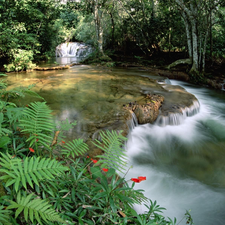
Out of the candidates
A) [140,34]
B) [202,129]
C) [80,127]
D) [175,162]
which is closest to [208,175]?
[175,162]

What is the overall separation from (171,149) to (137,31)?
Result: 14.3 m

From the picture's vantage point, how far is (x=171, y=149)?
491cm

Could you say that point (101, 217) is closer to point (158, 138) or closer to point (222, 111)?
point (158, 138)

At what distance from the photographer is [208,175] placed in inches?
160

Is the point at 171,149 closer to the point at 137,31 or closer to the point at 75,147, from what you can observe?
→ the point at 75,147

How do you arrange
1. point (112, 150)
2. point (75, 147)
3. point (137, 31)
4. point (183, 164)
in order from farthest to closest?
point (137, 31)
point (183, 164)
point (75, 147)
point (112, 150)

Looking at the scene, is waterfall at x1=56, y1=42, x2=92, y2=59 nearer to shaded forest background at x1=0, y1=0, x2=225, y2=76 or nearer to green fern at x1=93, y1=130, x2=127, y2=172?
shaded forest background at x1=0, y1=0, x2=225, y2=76

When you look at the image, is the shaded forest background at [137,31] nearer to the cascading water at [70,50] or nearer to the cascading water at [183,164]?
the cascading water at [70,50]

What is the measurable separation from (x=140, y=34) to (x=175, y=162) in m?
14.6

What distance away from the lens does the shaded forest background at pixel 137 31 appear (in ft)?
35.4

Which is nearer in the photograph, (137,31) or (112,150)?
(112,150)

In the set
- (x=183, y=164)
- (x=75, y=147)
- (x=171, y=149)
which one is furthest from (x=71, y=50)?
(x=75, y=147)

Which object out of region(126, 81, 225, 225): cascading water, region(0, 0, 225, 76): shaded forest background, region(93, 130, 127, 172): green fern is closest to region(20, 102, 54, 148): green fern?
region(93, 130, 127, 172): green fern

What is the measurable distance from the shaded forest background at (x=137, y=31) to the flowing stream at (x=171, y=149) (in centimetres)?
483
